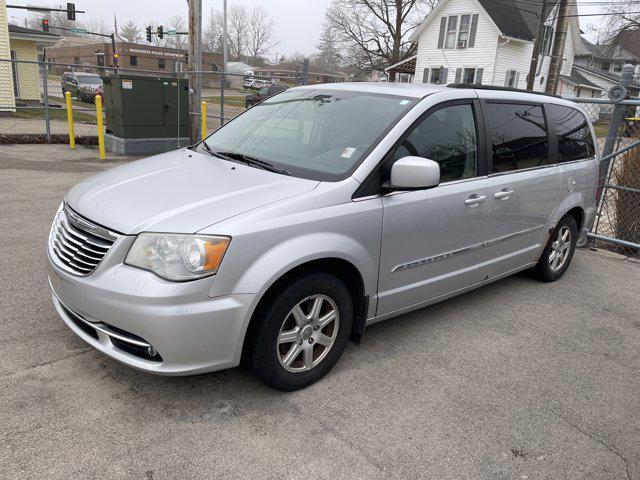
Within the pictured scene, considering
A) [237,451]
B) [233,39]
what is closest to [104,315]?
[237,451]

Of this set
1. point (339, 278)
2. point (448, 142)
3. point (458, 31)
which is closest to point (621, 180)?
point (448, 142)

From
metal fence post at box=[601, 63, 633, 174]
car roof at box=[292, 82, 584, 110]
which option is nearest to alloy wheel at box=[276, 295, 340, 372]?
car roof at box=[292, 82, 584, 110]

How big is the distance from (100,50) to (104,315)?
70.6m

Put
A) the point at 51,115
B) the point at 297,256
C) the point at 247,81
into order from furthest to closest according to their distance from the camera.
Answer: the point at 51,115
the point at 247,81
the point at 297,256

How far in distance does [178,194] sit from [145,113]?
9.39 metres

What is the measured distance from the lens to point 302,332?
119 inches

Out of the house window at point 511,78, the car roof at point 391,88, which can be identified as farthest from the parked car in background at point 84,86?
the car roof at point 391,88

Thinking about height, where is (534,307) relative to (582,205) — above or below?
below

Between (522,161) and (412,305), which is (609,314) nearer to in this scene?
(522,161)

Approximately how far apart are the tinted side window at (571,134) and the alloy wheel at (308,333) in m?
2.94

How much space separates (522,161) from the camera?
4.34 meters

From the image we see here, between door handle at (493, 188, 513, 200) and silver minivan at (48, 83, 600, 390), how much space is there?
0.01m

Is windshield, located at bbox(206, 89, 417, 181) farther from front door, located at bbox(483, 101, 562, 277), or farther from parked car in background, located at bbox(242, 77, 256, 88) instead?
parked car in background, located at bbox(242, 77, 256, 88)

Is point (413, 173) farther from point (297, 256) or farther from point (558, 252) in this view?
point (558, 252)
